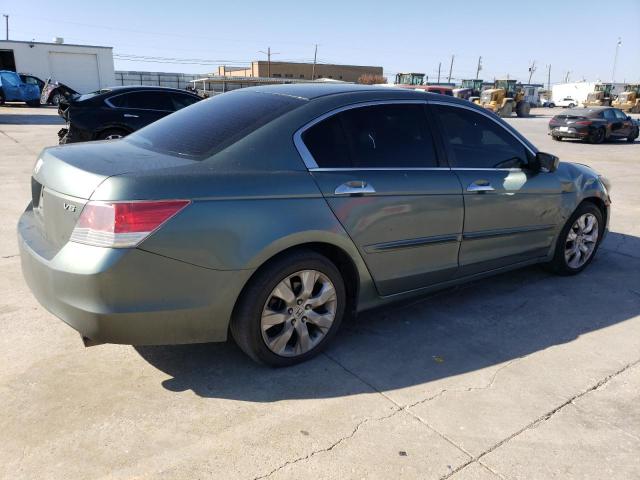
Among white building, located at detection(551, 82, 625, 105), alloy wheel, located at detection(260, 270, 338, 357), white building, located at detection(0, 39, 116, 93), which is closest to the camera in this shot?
alloy wheel, located at detection(260, 270, 338, 357)

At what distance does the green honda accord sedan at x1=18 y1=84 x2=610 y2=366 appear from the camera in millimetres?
2520

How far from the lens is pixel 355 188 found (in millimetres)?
3141

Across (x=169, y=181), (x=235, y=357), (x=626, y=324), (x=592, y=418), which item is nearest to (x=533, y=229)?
(x=626, y=324)

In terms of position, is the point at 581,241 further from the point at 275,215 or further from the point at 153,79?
the point at 153,79

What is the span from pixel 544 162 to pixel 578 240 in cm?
108

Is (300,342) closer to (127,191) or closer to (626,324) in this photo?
(127,191)

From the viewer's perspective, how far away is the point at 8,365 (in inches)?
120

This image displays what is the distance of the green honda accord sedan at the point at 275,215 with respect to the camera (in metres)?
2.52

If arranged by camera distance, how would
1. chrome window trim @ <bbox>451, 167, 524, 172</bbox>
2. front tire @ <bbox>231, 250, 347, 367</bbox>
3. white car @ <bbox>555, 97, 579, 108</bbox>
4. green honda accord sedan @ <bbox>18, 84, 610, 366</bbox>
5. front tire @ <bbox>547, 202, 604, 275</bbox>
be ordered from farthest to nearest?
1. white car @ <bbox>555, 97, 579, 108</bbox>
2. front tire @ <bbox>547, 202, 604, 275</bbox>
3. chrome window trim @ <bbox>451, 167, 524, 172</bbox>
4. front tire @ <bbox>231, 250, 347, 367</bbox>
5. green honda accord sedan @ <bbox>18, 84, 610, 366</bbox>

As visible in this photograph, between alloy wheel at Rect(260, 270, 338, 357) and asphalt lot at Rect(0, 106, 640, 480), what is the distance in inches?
6.8

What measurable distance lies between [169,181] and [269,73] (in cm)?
8491

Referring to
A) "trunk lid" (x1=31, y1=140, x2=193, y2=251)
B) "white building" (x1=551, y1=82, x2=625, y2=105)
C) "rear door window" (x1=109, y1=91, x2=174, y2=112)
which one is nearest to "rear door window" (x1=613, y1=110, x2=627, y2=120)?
"rear door window" (x1=109, y1=91, x2=174, y2=112)

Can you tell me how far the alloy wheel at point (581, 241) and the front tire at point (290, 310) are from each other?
265 centimetres

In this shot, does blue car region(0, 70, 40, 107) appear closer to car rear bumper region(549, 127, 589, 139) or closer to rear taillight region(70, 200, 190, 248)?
car rear bumper region(549, 127, 589, 139)
